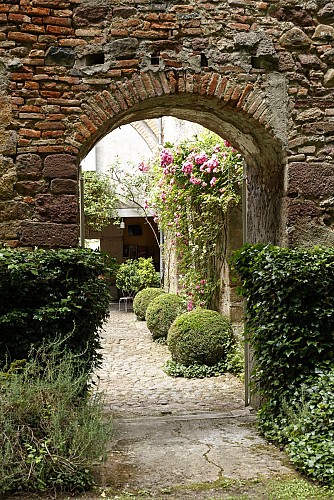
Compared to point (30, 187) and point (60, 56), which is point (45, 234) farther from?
point (60, 56)

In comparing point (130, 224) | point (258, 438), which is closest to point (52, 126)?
point (258, 438)

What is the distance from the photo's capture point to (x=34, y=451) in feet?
10.6

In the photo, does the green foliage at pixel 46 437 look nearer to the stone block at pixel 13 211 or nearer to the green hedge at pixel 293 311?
the stone block at pixel 13 211

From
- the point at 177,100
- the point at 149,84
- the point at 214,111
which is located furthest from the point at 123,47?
the point at 214,111

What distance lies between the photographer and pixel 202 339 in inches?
291

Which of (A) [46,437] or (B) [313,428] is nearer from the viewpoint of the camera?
Result: (A) [46,437]

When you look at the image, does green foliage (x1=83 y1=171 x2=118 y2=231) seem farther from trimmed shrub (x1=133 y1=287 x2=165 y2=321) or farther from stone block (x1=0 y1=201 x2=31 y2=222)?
stone block (x1=0 y1=201 x2=31 y2=222)

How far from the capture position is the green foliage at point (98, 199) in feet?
52.5

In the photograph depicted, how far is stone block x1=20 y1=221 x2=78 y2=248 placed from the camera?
177 inches

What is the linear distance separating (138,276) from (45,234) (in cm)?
1070

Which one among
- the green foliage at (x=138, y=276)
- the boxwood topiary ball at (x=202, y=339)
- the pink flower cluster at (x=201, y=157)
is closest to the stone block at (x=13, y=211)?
the boxwood topiary ball at (x=202, y=339)

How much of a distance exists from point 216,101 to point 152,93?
52 cm

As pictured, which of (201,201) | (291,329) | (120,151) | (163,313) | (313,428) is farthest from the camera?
(120,151)

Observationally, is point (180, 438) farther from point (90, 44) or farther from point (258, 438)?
point (90, 44)
